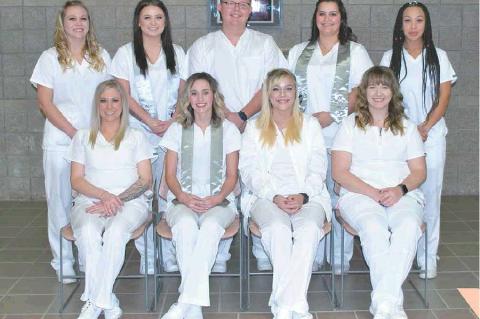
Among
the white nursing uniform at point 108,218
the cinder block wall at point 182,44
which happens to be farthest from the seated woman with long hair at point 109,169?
the cinder block wall at point 182,44

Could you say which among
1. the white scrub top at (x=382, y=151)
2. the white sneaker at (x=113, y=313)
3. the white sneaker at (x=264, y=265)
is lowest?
the white sneaker at (x=113, y=313)

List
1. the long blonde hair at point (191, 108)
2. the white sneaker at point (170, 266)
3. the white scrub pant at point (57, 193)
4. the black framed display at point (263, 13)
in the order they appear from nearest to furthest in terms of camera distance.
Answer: the long blonde hair at point (191, 108), the white scrub pant at point (57, 193), the white sneaker at point (170, 266), the black framed display at point (263, 13)

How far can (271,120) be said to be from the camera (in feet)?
12.1

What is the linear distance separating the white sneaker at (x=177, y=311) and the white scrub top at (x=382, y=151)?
108 cm

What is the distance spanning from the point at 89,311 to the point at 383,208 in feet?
5.19

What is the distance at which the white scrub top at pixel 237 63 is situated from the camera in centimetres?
406

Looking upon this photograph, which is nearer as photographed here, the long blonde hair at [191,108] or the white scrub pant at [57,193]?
the long blonde hair at [191,108]

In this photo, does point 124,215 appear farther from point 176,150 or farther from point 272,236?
point 272,236

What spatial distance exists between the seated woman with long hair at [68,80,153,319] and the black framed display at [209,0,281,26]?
231 cm

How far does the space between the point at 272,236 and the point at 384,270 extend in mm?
569

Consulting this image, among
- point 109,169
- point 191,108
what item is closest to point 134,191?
point 109,169

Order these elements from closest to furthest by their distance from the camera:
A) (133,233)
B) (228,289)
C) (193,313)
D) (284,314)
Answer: (284,314) → (193,313) → (133,233) → (228,289)

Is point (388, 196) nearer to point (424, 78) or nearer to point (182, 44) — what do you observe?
point (424, 78)

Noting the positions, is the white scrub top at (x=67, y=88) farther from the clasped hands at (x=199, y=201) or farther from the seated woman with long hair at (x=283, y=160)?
the seated woman with long hair at (x=283, y=160)
